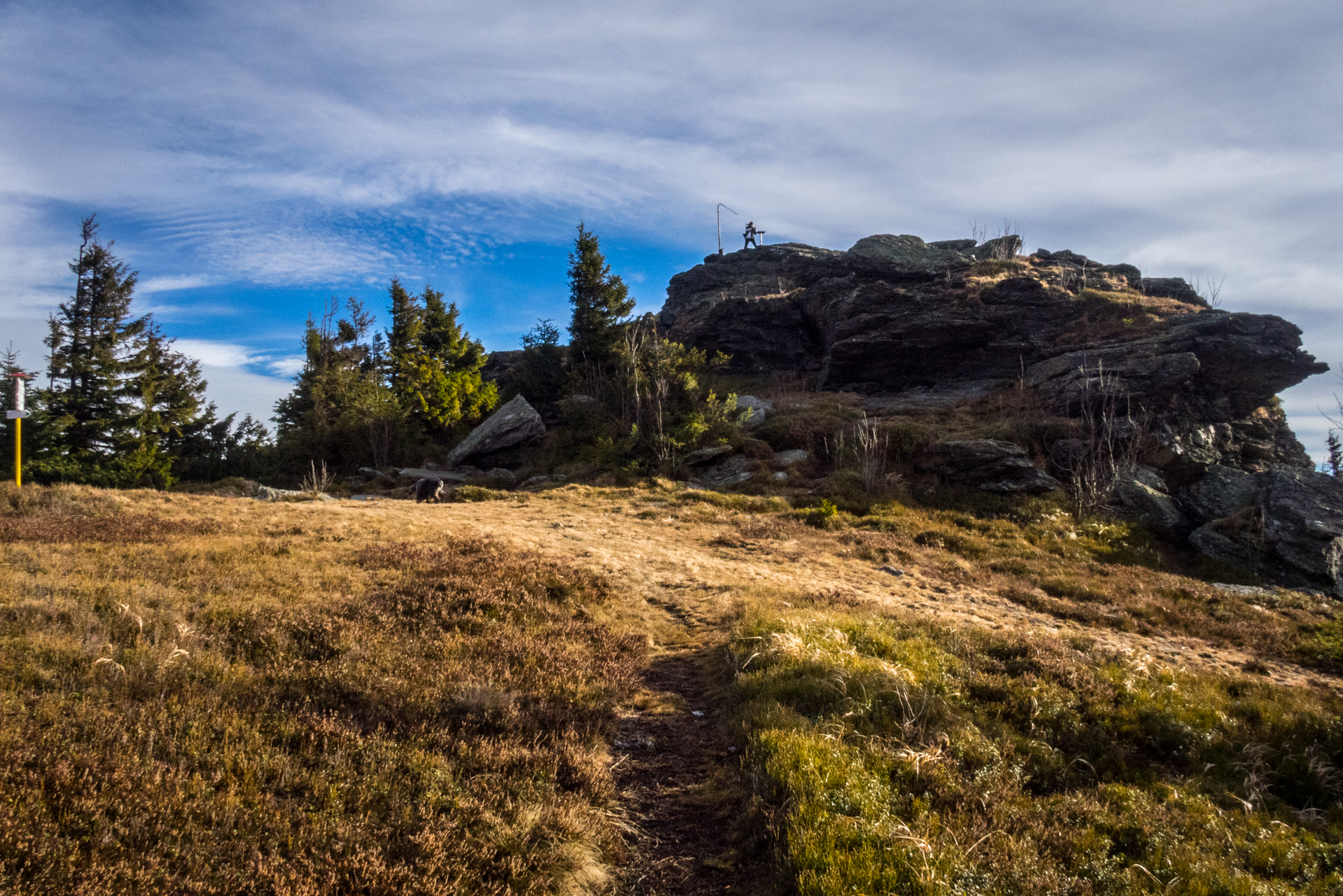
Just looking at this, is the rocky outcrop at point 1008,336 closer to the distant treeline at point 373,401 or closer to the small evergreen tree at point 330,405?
the distant treeline at point 373,401

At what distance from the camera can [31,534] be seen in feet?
33.9

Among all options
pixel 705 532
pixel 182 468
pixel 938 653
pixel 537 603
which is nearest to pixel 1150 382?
pixel 705 532

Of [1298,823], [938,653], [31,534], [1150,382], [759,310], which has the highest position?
[759,310]

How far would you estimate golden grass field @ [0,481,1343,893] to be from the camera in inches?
143

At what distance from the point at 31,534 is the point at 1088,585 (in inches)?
789

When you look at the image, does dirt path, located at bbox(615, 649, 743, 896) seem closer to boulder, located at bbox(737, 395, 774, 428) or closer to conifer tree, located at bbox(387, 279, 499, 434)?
boulder, located at bbox(737, 395, 774, 428)

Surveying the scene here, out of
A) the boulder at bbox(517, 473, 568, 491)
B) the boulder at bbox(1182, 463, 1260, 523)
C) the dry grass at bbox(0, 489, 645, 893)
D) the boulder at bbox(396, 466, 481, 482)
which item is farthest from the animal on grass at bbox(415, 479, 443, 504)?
the boulder at bbox(1182, 463, 1260, 523)

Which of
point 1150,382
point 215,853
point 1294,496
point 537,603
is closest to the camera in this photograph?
point 215,853

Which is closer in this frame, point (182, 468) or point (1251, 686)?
point (1251, 686)

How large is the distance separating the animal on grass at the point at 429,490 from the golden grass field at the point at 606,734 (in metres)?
10.5

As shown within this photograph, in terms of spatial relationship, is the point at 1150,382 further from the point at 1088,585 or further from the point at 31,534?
the point at 31,534

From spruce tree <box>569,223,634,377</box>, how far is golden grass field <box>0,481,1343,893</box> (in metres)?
25.4

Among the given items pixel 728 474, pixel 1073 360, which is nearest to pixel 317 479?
pixel 728 474

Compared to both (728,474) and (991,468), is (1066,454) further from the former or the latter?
(728,474)
